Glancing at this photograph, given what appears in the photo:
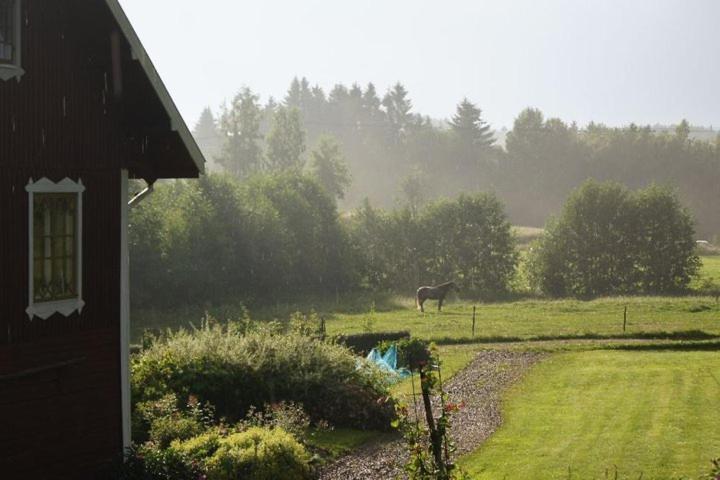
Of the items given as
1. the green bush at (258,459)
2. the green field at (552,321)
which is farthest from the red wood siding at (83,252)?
the green field at (552,321)

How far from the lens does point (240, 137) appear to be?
418 ft

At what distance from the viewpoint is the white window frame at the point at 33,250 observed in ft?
45.0

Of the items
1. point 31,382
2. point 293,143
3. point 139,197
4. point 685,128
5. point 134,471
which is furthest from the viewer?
point 685,128

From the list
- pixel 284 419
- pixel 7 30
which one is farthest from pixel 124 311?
pixel 284 419

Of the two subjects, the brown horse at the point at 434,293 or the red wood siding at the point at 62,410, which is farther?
the brown horse at the point at 434,293

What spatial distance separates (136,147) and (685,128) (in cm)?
13700

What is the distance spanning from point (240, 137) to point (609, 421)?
356ft

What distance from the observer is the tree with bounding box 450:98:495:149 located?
15388 cm

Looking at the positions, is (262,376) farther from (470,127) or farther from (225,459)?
(470,127)

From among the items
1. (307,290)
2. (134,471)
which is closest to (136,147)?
(134,471)

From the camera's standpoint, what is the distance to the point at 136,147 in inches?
624

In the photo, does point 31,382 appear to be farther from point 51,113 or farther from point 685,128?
point 685,128

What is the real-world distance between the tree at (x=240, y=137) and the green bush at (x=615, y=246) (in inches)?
2543

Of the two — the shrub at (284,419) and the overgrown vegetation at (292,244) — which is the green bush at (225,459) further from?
the overgrown vegetation at (292,244)
